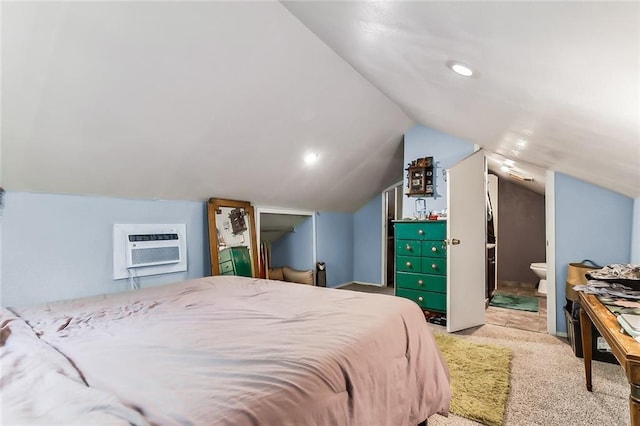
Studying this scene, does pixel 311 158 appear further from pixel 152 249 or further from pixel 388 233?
pixel 388 233

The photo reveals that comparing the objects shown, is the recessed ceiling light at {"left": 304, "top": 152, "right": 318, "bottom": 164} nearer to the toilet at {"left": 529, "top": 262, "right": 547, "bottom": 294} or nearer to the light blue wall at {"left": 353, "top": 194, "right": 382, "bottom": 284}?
the light blue wall at {"left": 353, "top": 194, "right": 382, "bottom": 284}

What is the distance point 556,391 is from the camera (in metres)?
2.02

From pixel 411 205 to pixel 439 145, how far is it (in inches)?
32.6

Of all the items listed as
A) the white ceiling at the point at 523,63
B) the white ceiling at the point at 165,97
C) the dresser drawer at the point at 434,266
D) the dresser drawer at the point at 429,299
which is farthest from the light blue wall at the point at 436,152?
the white ceiling at the point at 523,63

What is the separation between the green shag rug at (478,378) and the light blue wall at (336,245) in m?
2.43

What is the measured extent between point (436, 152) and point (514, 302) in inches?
95.0

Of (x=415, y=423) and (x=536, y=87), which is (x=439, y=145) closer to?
(x=536, y=87)

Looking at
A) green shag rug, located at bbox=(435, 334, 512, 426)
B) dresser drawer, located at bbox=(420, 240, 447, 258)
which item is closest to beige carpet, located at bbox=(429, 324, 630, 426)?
green shag rug, located at bbox=(435, 334, 512, 426)

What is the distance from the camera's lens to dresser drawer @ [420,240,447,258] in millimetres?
3380

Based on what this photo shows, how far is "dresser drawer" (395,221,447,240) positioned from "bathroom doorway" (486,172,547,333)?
207 cm

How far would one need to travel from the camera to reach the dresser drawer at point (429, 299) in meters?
3.39

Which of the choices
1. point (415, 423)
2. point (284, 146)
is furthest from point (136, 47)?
point (415, 423)

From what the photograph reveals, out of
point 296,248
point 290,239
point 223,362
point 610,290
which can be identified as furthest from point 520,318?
point 223,362

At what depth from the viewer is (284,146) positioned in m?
3.12
